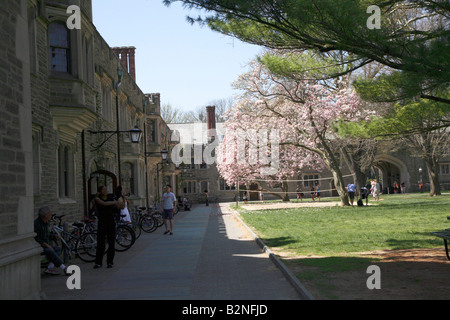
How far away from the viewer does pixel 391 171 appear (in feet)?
226

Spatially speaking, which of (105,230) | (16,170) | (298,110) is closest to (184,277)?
(105,230)

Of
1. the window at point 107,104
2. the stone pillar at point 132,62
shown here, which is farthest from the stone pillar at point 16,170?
the stone pillar at point 132,62

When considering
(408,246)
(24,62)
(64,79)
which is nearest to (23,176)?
(24,62)

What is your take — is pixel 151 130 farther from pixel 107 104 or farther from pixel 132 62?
pixel 107 104

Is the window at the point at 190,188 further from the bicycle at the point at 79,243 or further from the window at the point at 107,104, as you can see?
the bicycle at the point at 79,243

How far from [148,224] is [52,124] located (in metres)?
7.28

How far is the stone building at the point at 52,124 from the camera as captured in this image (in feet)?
22.8

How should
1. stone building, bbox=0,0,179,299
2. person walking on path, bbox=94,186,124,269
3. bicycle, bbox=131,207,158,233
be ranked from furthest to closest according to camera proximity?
bicycle, bbox=131,207,158,233, person walking on path, bbox=94,186,124,269, stone building, bbox=0,0,179,299

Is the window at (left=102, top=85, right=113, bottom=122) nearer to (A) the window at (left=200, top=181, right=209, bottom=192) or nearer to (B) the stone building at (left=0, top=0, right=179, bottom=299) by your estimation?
(B) the stone building at (left=0, top=0, right=179, bottom=299)

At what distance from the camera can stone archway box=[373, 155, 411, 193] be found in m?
63.0

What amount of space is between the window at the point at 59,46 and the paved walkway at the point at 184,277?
18.5ft

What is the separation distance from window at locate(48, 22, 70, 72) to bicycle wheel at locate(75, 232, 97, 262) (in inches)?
216

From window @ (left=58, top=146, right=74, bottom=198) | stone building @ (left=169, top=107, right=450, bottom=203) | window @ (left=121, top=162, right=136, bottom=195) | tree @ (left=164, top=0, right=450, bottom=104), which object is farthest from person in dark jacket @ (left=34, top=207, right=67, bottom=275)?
stone building @ (left=169, top=107, right=450, bottom=203)

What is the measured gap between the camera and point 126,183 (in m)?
27.0
